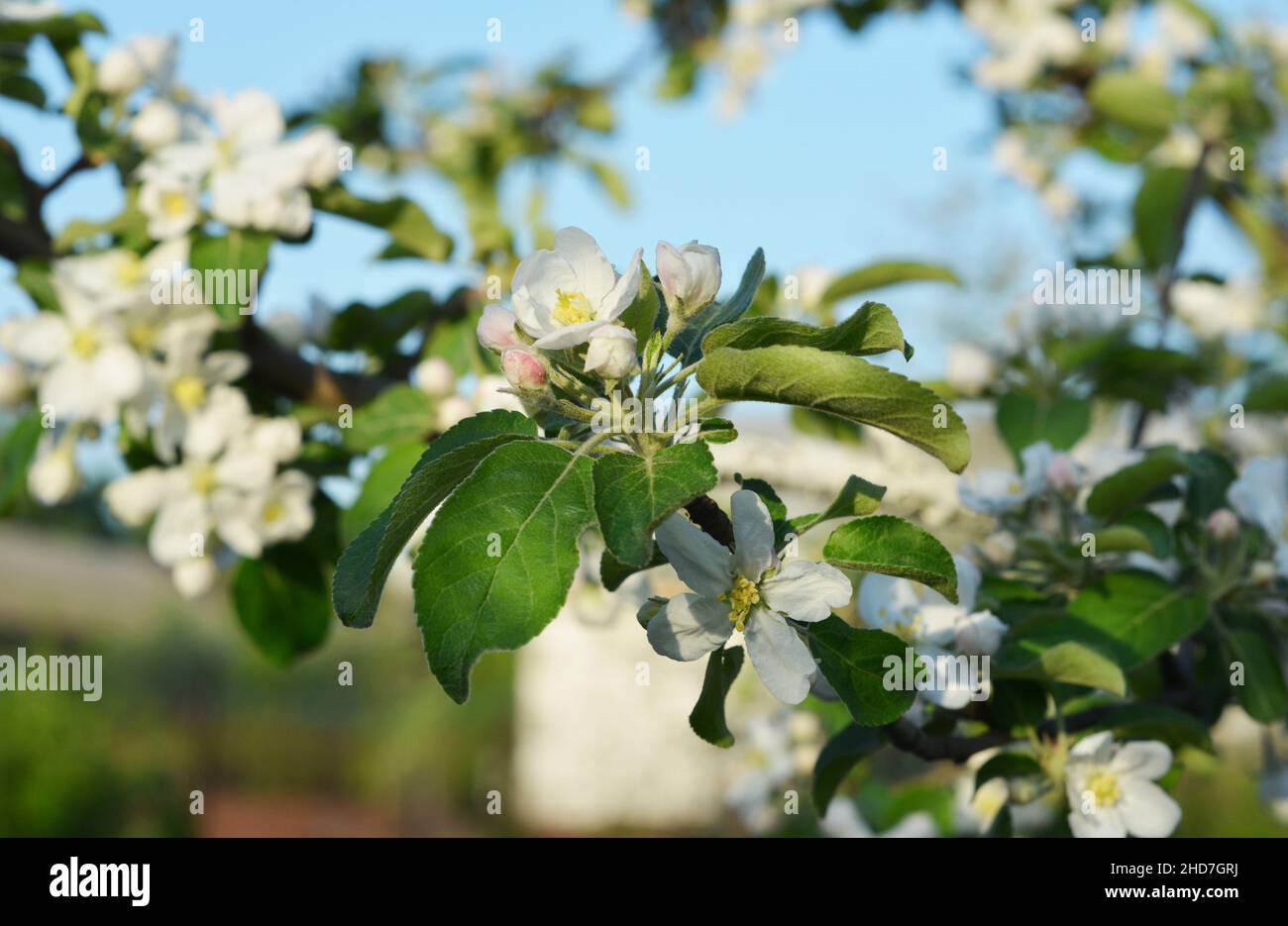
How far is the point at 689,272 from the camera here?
80 centimetres

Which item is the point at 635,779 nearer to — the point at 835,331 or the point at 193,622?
the point at 193,622

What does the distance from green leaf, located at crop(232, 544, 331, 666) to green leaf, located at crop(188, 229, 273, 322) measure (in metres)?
0.36

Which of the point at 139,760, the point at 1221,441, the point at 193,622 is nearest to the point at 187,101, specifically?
the point at 1221,441

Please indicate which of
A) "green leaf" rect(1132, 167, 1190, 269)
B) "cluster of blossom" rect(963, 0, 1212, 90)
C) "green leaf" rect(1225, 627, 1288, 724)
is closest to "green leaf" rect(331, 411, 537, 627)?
"green leaf" rect(1225, 627, 1288, 724)

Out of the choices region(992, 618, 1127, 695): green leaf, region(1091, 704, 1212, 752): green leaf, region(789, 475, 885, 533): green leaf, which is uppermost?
region(789, 475, 885, 533): green leaf

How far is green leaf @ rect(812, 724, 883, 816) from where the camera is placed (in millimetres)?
1081

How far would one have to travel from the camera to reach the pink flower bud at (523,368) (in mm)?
760

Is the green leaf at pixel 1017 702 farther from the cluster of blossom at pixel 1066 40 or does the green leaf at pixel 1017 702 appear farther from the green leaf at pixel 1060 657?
the cluster of blossom at pixel 1066 40

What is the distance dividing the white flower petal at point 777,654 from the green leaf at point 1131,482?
0.54m

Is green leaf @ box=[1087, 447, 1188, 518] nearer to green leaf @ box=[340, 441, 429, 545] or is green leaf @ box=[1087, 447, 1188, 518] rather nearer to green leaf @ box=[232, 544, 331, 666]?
green leaf @ box=[340, 441, 429, 545]

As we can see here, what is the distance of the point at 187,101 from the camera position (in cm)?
170

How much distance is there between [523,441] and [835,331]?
223 millimetres

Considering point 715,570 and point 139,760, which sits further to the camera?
point 139,760

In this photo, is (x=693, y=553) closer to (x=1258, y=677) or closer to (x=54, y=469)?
(x=1258, y=677)
